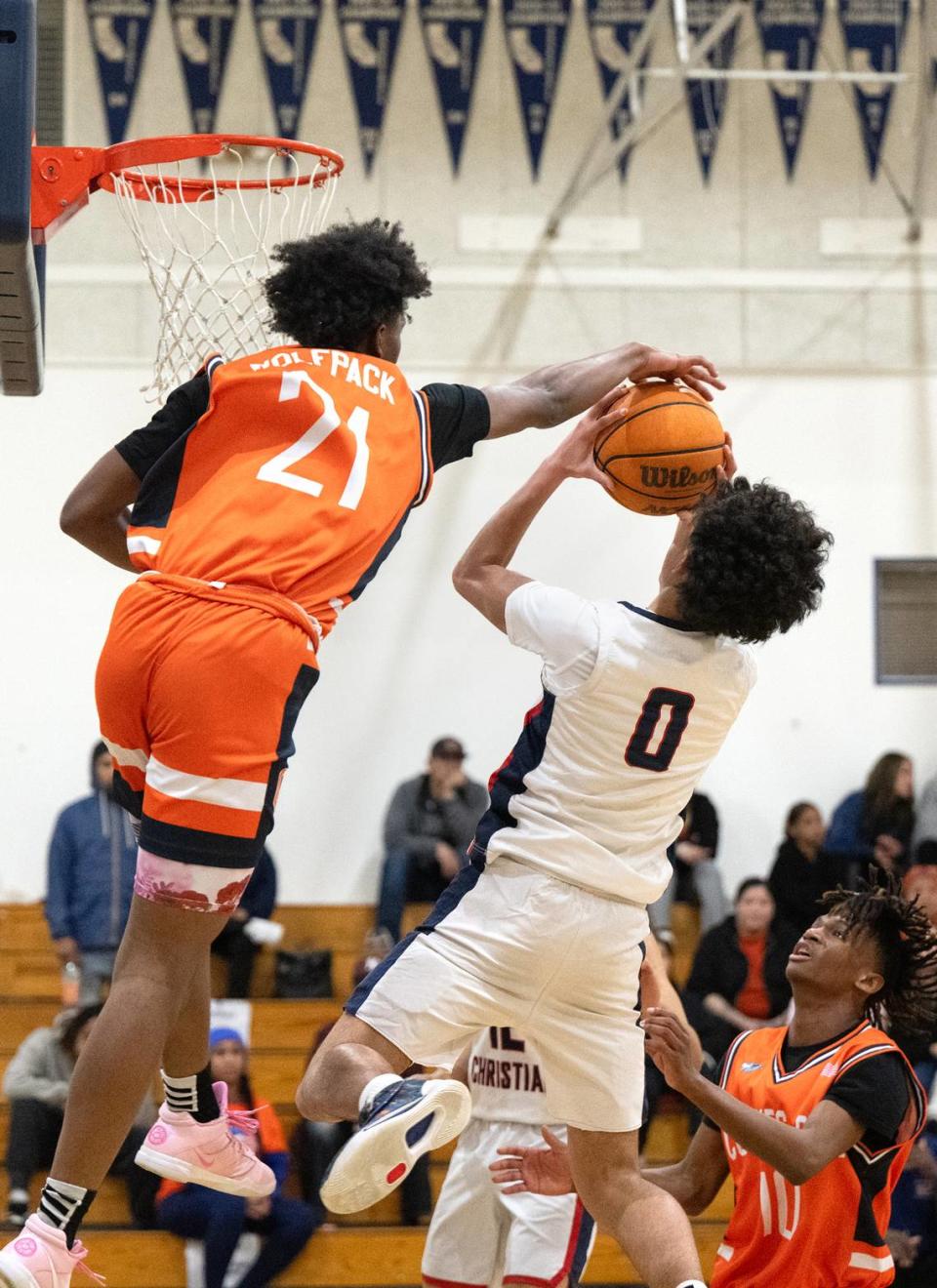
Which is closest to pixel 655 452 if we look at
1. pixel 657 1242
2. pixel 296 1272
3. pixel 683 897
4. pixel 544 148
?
pixel 657 1242

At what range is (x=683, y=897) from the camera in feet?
33.9

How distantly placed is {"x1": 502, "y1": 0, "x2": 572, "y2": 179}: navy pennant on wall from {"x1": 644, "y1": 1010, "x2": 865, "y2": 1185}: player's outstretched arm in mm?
9075

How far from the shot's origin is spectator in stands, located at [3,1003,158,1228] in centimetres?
748

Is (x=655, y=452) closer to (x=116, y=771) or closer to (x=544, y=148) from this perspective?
(x=116, y=771)

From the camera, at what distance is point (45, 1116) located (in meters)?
7.78

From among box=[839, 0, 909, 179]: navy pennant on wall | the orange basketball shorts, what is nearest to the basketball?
the orange basketball shorts

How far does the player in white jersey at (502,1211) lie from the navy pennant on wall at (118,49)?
839cm

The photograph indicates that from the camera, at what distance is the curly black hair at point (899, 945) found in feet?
13.8

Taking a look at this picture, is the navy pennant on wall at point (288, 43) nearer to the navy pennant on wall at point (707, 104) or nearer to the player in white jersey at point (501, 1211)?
the navy pennant on wall at point (707, 104)

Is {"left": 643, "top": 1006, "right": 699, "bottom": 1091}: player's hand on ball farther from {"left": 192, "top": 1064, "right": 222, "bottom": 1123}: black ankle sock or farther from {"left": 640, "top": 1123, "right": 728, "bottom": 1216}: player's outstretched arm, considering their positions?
{"left": 192, "top": 1064, "right": 222, "bottom": 1123}: black ankle sock

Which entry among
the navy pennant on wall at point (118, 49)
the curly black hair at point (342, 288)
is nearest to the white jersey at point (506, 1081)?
the curly black hair at point (342, 288)

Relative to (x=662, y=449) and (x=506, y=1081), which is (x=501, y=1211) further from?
(x=662, y=449)

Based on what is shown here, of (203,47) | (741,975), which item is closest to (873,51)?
(203,47)

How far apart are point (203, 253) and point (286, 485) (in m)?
1.54
